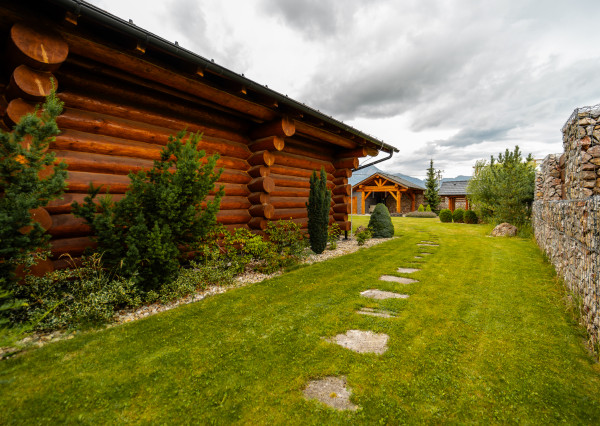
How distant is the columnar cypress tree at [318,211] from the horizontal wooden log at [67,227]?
4.94 meters

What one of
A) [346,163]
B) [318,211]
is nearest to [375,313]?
[318,211]

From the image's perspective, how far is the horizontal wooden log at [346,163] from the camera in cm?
948

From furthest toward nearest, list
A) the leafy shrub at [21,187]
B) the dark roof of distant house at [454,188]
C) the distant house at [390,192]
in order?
the dark roof of distant house at [454,188]
the distant house at [390,192]
the leafy shrub at [21,187]

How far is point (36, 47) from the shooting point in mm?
3068

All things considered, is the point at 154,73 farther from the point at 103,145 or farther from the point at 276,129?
the point at 276,129

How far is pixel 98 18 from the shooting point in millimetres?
3143

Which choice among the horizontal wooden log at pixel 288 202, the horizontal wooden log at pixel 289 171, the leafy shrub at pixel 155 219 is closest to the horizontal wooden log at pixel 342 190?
the horizontal wooden log at pixel 289 171

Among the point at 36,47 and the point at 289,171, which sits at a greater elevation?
the point at 36,47

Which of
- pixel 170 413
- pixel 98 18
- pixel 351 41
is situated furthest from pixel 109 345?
pixel 351 41

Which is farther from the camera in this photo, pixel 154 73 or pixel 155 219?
pixel 154 73

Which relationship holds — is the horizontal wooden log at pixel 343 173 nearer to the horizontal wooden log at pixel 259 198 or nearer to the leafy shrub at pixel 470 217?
the horizontal wooden log at pixel 259 198

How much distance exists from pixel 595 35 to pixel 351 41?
23.4 feet

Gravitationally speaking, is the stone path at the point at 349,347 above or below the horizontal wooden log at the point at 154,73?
below

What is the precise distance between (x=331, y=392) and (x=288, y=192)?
609 centimetres
